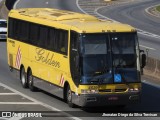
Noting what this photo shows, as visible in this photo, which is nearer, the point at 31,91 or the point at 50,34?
the point at 50,34

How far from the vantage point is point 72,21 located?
2388 cm

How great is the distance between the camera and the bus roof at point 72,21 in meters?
22.1

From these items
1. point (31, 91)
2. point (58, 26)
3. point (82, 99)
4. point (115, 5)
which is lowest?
point (115, 5)

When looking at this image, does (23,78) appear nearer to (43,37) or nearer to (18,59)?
(18,59)

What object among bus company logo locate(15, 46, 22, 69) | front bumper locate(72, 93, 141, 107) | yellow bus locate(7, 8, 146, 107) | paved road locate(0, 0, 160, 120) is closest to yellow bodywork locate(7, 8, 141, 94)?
yellow bus locate(7, 8, 146, 107)

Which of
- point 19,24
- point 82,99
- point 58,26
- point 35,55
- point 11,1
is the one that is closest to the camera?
point 82,99

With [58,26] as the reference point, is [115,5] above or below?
below

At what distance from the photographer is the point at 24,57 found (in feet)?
90.8

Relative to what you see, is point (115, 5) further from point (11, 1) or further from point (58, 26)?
point (58, 26)

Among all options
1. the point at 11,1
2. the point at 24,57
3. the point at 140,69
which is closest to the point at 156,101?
the point at 140,69

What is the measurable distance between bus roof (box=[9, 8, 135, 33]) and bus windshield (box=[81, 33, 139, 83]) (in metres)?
0.26

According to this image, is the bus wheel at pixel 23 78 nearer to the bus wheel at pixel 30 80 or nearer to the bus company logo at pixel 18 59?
the bus wheel at pixel 30 80

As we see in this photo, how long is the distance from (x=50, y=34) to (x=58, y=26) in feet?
2.75

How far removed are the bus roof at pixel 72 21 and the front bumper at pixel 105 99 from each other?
212 cm
